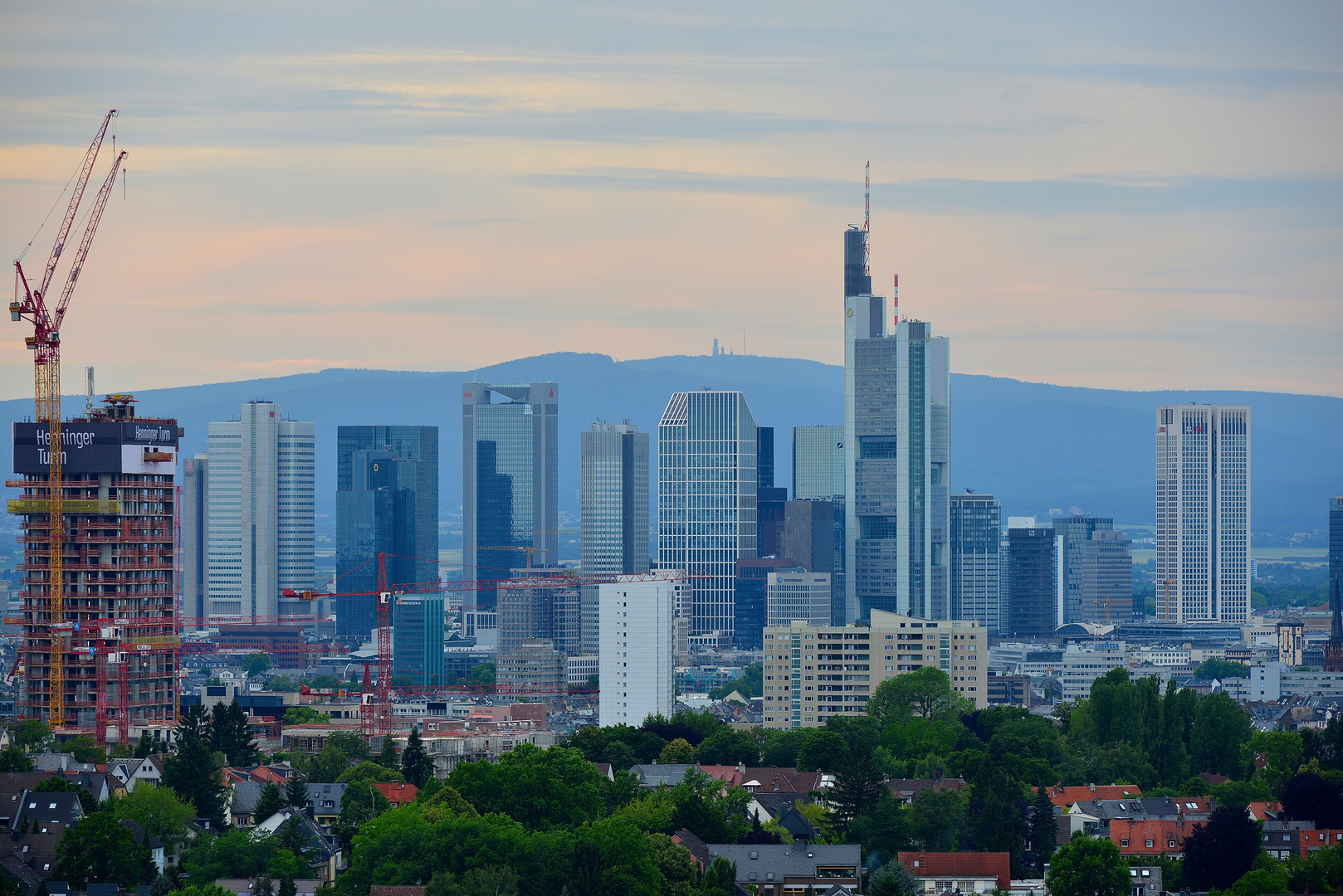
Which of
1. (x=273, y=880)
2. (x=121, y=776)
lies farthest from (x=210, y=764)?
(x=273, y=880)

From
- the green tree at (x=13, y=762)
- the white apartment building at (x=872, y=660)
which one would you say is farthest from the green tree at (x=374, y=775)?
the white apartment building at (x=872, y=660)

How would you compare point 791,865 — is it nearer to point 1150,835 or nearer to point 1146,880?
point 1146,880

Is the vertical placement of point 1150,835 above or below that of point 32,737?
below

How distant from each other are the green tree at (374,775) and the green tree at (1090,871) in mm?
32181

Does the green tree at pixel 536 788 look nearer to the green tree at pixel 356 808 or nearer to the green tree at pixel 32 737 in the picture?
the green tree at pixel 356 808

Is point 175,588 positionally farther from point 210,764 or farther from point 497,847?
point 497,847

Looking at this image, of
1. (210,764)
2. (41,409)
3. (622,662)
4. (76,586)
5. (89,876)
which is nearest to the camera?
(89,876)

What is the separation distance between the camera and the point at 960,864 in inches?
3150

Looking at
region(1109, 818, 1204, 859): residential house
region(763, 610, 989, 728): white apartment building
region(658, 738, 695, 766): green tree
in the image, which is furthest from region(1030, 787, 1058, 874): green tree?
region(763, 610, 989, 728): white apartment building

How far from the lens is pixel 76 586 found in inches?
4867

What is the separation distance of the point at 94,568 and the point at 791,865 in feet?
185

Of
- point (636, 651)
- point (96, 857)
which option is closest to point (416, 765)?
point (96, 857)

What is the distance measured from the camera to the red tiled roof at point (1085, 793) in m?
95.6

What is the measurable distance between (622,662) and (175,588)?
54.1 meters
